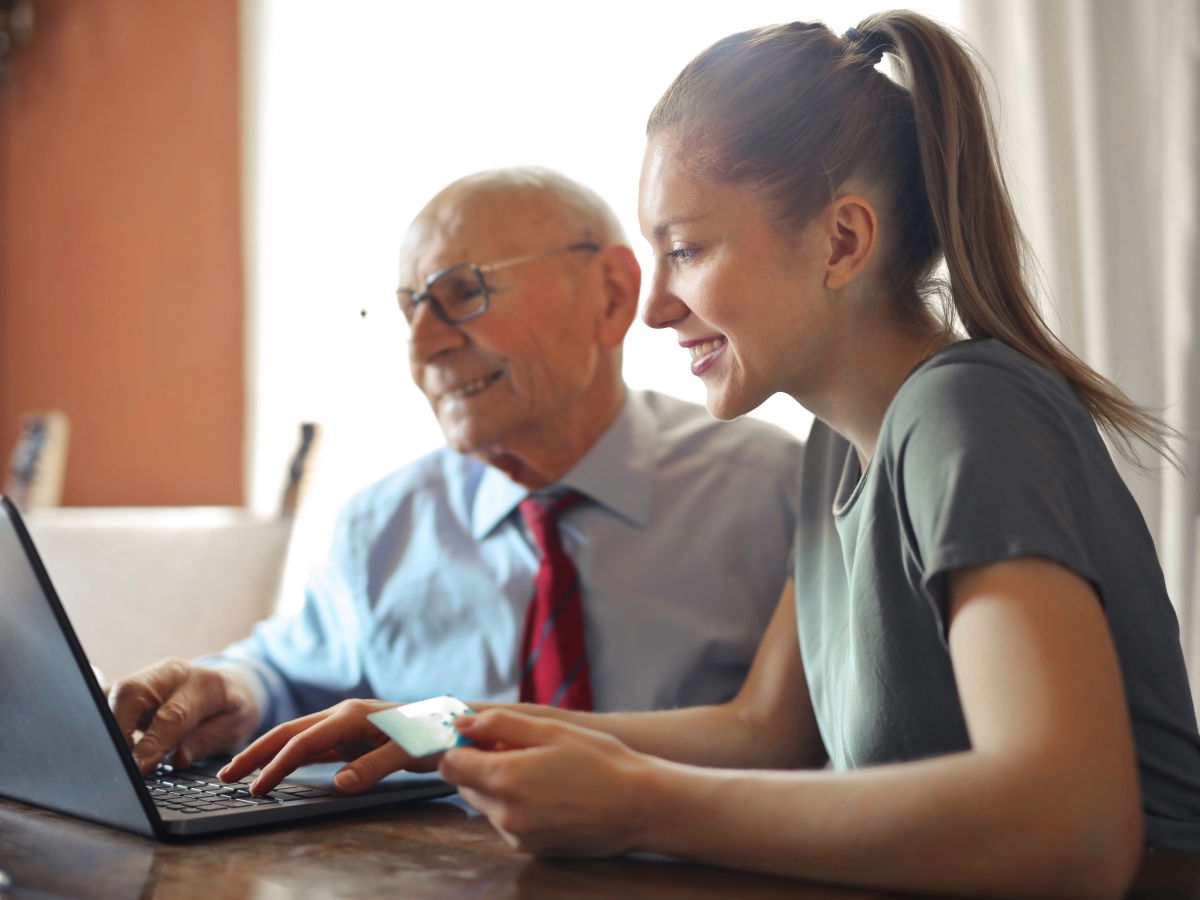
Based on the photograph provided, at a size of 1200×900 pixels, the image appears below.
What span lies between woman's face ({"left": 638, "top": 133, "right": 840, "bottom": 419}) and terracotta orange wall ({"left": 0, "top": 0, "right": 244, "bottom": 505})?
7.86 feet

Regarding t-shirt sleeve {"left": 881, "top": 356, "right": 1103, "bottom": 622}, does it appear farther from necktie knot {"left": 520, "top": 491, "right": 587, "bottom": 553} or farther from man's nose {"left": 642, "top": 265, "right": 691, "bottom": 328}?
necktie knot {"left": 520, "top": 491, "right": 587, "bottom": 553}

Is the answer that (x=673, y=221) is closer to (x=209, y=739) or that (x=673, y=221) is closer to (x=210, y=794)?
(x=210, y=794)

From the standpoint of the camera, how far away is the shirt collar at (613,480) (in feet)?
4.84

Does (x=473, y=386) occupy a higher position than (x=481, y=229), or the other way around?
(x=481, y=229)

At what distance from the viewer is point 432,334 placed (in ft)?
4.98

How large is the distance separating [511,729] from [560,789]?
2.2 inches

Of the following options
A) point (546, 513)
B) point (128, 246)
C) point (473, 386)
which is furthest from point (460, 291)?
point (128, 246)

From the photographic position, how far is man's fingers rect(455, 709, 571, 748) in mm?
675

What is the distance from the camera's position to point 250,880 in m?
0.67

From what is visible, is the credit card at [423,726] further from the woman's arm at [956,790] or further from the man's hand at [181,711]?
the man's hand at [181,711]

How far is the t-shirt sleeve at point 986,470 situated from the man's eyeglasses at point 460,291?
0.84m

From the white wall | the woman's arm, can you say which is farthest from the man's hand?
the white wall

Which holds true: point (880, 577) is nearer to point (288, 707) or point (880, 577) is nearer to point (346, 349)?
point (288, 707)

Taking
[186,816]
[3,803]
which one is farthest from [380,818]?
[3,803]
